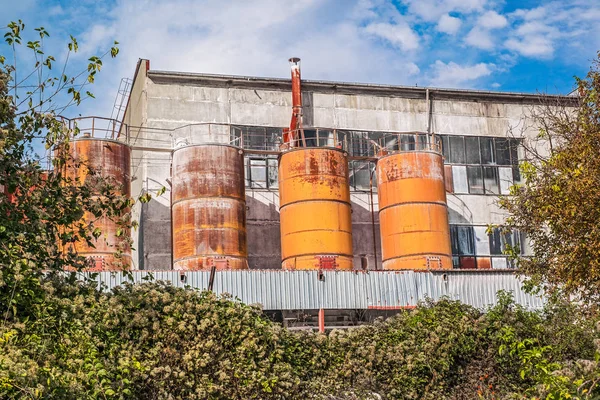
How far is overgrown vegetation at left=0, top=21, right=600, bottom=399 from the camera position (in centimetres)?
1099

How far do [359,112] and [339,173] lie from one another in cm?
810

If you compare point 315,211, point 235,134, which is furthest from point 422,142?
point 315,211

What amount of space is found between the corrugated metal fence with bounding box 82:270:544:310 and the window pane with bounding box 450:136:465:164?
12050 mm

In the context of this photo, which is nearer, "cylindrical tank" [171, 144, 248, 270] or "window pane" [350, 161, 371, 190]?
"cylindrical tank" [171, 144, 248, 270]

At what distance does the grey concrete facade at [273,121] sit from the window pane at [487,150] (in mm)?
341

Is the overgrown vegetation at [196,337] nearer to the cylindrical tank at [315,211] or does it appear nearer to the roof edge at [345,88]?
the cylindrical tank at [315,211]

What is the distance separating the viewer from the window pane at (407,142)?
39688mm

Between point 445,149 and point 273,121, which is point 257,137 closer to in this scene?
point 273,121

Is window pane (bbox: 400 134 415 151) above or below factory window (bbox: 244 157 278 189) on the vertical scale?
above

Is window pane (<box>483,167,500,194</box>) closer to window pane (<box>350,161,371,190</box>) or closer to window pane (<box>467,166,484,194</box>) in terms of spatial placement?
window pane (<box>467,166,484,194</box>)

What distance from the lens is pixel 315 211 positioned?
1256 inches

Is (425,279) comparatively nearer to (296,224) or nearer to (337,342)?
(296,224)

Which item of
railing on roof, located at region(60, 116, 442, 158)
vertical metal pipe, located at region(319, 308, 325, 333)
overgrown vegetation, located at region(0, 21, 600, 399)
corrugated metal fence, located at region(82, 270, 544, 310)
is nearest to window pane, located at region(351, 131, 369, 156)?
railing on roof, located at region(60, 116, 442, 158)

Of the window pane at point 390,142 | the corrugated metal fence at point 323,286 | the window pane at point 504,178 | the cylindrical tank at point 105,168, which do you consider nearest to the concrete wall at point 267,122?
the window pane at point 390,142
